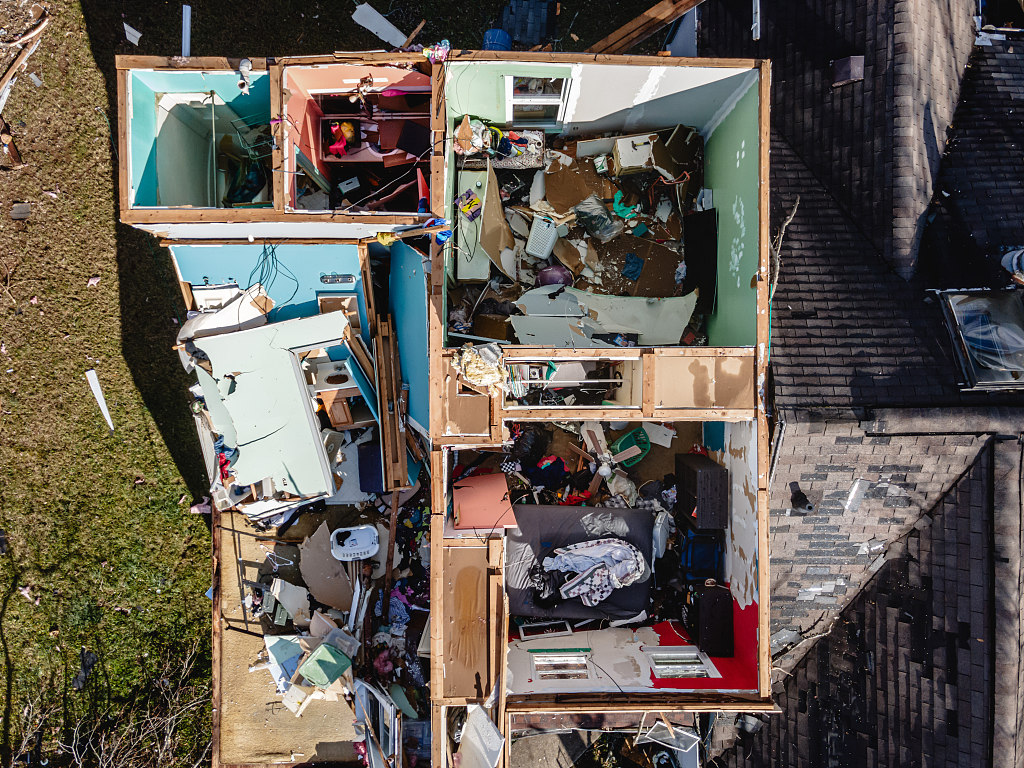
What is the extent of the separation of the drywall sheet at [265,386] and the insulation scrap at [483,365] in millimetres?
2605

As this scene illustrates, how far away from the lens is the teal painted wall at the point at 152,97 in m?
7.62

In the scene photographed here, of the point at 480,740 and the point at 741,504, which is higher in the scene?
the point at 741,504

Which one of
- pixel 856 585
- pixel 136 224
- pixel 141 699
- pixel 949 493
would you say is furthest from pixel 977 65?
pixel 141 699

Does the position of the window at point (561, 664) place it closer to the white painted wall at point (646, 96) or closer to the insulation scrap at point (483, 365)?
the insulation scrap at point (483, 365)

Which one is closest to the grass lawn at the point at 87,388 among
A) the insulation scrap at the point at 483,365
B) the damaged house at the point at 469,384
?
the damaged house at the point at 469,384

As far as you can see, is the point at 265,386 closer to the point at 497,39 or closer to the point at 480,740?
the point at 480,740

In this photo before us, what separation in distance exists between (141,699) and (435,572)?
721 cm

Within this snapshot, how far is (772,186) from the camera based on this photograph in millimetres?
8586

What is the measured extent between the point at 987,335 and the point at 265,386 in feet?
33.7

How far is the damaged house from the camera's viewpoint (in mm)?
7555

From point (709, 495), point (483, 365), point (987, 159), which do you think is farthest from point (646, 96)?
point (709, 495)

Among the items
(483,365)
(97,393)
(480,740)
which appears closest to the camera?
(483,365)

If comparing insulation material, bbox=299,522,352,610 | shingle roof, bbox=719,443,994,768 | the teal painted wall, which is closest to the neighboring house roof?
shingle roof, bbox=719,443,994,768

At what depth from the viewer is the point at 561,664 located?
836 cm
